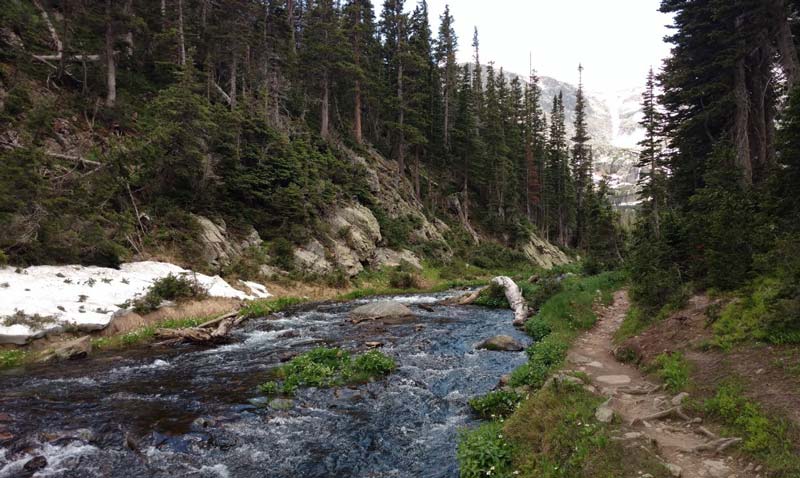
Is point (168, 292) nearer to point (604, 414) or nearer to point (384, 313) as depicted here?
point (384, 313)

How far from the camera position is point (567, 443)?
6.51 meters

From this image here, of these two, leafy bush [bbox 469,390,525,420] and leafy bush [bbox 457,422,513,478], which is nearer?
leafy bush [bbox 457,422,513,478]

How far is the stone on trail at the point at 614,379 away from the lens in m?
9.76

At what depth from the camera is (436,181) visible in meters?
61.4

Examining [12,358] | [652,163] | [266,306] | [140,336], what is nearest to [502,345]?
[266,306]

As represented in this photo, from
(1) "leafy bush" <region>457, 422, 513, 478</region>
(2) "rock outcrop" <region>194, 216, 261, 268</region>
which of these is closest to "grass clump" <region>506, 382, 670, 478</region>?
(1) "leafy bush" <region>457, 422, 513, 478</region>

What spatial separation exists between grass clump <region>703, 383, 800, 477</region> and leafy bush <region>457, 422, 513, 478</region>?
3.36m

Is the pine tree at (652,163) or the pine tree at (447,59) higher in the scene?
the pine tree at (447,59)

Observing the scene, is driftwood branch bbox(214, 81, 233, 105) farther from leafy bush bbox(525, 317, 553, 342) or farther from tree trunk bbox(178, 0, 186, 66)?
leafy bush bbox(525, 317, 553, 342)

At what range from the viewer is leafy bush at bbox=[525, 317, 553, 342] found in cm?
1620

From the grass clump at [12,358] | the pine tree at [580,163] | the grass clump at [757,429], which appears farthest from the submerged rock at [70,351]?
the pine tree at [580,163]

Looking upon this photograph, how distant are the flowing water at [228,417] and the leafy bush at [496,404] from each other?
302 mm

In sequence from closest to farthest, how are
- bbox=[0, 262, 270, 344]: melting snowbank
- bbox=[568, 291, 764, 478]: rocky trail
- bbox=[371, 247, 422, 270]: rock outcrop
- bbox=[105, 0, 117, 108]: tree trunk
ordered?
bbox=[568, 291, 764, 478]: rocky trail < bbox=[0, 262, 270, 344]: melting snowbank < bbox=[105, 0, 117, 108]: tree trunk < bbox=[371, 247, 422, 270]: rock outcrop

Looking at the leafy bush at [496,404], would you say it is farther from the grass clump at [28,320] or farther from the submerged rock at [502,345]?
the grass clump at [28,320]
